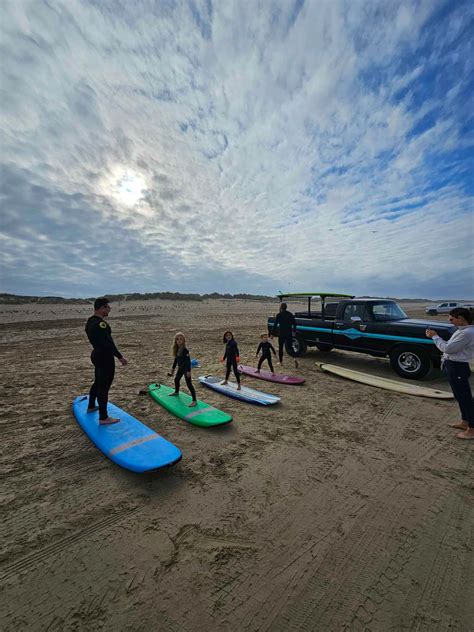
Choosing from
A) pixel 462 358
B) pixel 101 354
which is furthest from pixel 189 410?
pixel 462 358

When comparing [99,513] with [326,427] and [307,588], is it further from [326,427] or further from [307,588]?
[326,427]

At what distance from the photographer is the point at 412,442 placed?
14.5 feet

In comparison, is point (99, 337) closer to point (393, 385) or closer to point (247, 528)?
point (247, 528)

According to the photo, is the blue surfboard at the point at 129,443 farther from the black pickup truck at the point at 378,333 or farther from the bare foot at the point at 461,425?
the black pickup truck at the point at 378,333

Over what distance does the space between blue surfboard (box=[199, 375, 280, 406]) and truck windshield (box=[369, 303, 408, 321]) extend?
4.40 m

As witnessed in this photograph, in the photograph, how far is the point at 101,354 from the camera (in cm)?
458

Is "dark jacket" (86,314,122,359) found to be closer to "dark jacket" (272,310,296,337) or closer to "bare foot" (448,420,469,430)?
"dark jacket" (272,310,296,337)

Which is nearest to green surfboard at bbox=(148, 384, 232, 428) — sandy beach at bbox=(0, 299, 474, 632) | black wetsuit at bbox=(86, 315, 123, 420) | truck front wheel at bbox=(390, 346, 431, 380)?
sandy beach at bbox=(0, 299, 474, 632)

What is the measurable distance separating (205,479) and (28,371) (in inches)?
301

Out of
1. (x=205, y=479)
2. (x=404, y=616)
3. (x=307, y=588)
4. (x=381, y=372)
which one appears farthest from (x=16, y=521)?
(x=381, y=372)

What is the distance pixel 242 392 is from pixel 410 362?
16.3ft

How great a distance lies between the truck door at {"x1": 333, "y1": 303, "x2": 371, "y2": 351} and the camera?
334 inches

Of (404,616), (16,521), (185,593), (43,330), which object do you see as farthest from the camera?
(43,330)

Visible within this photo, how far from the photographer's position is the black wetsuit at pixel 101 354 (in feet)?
14.8
